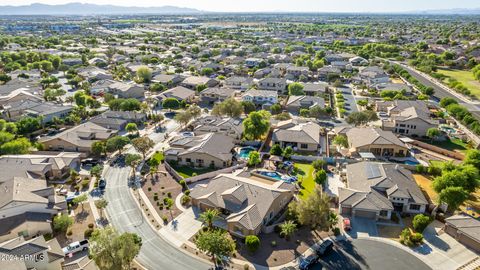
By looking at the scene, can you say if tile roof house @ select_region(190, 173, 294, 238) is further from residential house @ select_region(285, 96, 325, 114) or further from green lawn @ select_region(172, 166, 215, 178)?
residential house @ select_region(285, 96, 325, 114)

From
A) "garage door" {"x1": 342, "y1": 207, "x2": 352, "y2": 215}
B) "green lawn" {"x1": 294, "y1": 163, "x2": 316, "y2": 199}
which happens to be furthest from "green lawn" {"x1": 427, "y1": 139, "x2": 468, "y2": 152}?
"garage door" {"x1": 342, "y1": 207, "x2": 352, "y2": 215}

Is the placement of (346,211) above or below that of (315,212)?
below

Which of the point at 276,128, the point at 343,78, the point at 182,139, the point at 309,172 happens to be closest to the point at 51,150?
the point at 182,139

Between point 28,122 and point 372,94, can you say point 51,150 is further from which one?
point 372,94

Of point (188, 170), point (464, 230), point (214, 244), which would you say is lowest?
point (188, 170)

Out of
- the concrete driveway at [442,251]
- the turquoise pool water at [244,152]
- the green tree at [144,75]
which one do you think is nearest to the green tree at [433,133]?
the concrete driveway at [442,251]

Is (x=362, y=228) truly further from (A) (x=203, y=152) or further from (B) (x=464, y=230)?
(A) (x=203, y=152)

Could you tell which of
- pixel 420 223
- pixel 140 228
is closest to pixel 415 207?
pixel 420 223
